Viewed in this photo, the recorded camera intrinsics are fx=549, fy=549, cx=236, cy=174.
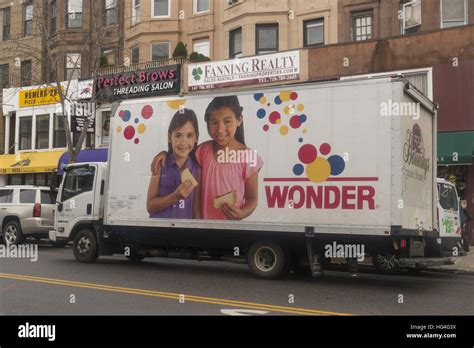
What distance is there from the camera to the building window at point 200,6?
25438 mm

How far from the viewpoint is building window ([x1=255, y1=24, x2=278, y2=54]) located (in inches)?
908

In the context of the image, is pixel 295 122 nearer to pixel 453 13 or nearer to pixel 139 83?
pixel 453 13

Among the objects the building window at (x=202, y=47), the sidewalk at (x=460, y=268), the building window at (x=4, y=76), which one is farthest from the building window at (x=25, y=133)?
the sidewalk at (x=460, y=268)

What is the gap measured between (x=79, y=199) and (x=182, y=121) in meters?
3.52

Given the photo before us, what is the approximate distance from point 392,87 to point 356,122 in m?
0.85

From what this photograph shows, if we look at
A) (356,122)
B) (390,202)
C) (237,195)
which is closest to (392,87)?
(356,122)

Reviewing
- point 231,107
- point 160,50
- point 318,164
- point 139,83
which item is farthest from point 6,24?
point 318,164

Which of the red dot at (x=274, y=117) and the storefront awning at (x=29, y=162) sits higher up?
the storefront awning at (x=29, y=162)

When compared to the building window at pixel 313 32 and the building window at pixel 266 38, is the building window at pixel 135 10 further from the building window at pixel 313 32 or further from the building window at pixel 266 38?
the building window at pixel 313 32

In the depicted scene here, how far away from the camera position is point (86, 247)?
13078 mm

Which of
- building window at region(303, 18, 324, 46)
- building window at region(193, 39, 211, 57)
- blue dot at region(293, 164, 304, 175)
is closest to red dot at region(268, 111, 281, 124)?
blue dot at region(293, 164, 304, 175)

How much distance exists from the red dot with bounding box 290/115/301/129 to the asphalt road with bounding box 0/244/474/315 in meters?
2.98

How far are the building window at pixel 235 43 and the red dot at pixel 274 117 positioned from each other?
13.6 meters

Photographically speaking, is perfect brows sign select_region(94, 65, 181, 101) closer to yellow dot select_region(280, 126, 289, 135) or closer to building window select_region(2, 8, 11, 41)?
building window select_region(2, 8, 11, 41)
